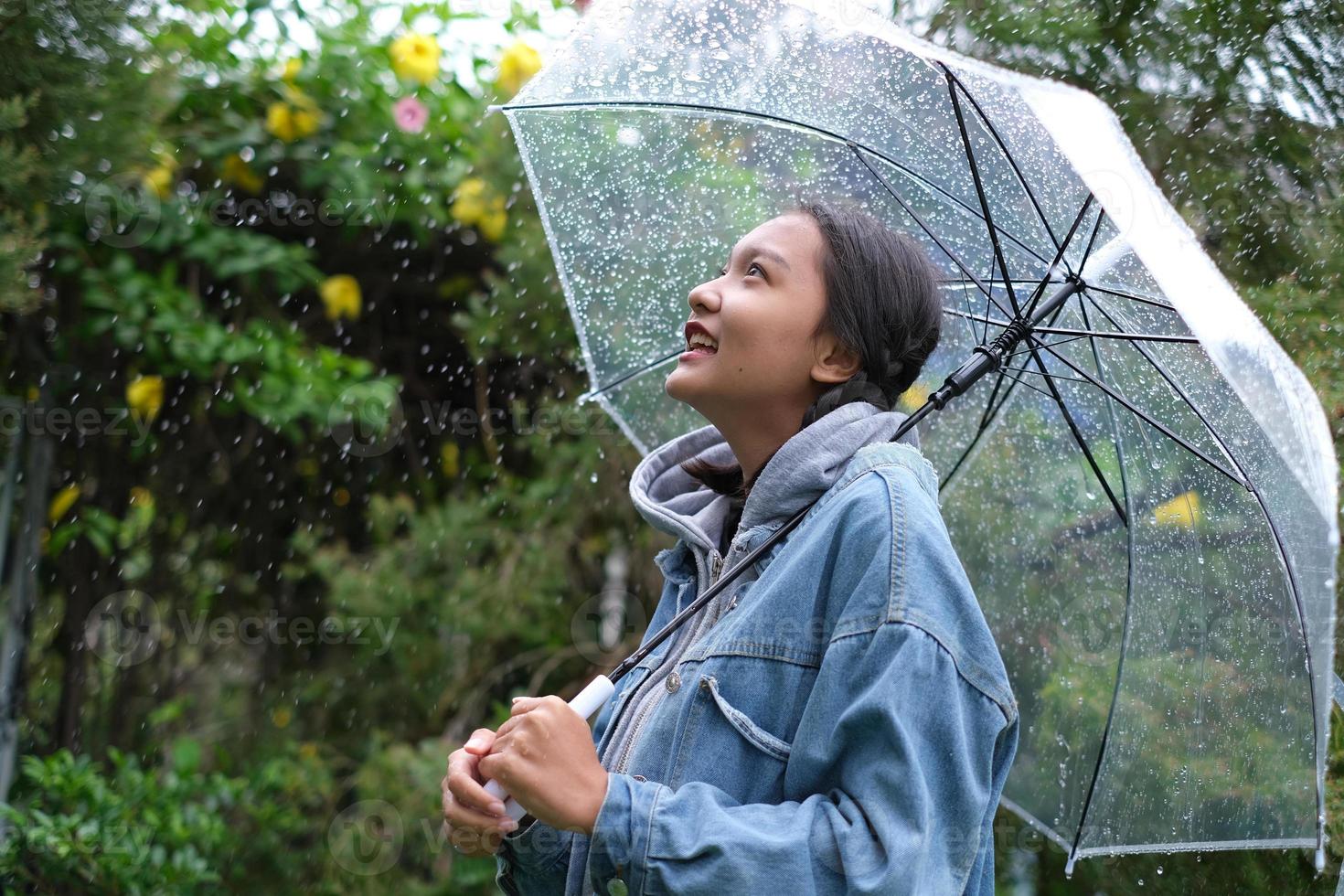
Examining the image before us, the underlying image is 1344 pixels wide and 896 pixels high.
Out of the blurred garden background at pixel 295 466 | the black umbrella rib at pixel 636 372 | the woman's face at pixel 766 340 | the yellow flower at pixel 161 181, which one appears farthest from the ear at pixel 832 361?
the yellow flower at pixel 161 181

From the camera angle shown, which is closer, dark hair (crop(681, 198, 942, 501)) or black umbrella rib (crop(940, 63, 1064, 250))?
dark hair (crop(681, 198, 942, 501))

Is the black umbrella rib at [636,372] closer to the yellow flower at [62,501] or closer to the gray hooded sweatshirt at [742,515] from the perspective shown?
the gray hooded sweatshirt at [742,515]

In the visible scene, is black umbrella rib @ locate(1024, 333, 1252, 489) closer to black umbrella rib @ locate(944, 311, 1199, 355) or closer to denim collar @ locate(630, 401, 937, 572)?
black umbrella rib @ locate(944, 311, 1199, 355)

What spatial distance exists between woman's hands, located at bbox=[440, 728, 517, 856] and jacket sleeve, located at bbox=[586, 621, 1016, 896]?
12 cm

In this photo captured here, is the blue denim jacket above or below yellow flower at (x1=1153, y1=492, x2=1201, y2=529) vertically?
below

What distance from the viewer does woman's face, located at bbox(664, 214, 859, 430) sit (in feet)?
4.60

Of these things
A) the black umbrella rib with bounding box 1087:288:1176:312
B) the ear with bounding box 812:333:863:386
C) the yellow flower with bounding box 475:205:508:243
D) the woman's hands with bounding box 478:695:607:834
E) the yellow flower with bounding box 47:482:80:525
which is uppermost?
the black umbrella rib with bounding box 1087:288:1176:312

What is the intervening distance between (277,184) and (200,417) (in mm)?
645

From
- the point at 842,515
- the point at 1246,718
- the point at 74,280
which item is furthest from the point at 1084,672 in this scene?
the point at 74,280

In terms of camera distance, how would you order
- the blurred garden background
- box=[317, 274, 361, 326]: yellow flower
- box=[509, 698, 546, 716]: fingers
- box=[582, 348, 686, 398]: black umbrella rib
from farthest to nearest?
1. box=[317, 274, 361, 326]: yellow flower
2. the blurred garden background
3. box=[582, 348, 686, 398]: black umbrella rib
4. box=[509, 698, 546, 716]: fingers

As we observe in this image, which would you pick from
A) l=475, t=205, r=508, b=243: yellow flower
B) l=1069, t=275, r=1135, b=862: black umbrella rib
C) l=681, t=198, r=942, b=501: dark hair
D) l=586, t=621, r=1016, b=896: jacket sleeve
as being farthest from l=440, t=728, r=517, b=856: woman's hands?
l=475, t=205, r=508, b=243: yellow flower

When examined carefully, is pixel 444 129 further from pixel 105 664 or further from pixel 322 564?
pixel 105 664

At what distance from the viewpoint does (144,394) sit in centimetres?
339

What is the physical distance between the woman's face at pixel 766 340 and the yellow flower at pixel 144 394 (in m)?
2.35
